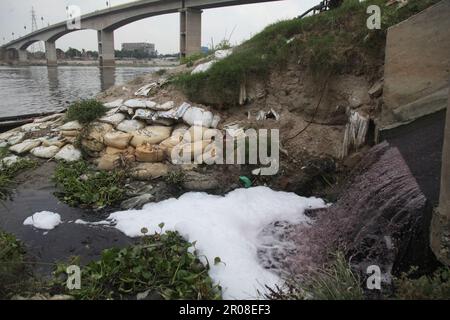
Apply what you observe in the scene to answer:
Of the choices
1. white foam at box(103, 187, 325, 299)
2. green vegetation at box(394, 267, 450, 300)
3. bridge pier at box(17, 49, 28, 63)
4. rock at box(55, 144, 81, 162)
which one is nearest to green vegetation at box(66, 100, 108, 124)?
rock at box(55, 144, 81, 162)

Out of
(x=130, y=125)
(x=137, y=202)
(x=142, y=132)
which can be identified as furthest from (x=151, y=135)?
(x=137, y=202)

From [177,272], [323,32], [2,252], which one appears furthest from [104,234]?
[323,32]

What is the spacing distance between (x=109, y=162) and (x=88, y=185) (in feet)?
2.70

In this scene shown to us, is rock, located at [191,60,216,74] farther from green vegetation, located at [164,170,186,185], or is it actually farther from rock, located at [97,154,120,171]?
green vegetation, located at [164,170,186,185]

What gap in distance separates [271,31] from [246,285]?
6.32 metres

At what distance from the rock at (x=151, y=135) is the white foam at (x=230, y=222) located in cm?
174

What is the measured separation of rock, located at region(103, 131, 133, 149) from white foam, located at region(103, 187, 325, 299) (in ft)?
6.28

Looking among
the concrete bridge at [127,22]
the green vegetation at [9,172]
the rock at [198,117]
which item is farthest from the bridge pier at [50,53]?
the rock at [198,117]

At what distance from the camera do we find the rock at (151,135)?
7.07 meters

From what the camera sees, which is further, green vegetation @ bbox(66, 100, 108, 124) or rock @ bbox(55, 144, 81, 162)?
green vegetation @ bbox(66, 100, 108, 124)

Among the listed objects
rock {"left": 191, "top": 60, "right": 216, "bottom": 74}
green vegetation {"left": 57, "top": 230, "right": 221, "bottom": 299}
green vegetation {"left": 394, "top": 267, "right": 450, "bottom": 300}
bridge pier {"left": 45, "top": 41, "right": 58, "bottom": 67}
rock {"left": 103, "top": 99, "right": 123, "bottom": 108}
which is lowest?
green vegetation {"left": 57, "top": 230, "right": 221, "bottom": 299}

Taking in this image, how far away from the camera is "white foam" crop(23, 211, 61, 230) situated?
5031 mm

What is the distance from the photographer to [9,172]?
6.59 meters

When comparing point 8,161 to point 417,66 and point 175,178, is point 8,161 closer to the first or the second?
point 175,178
